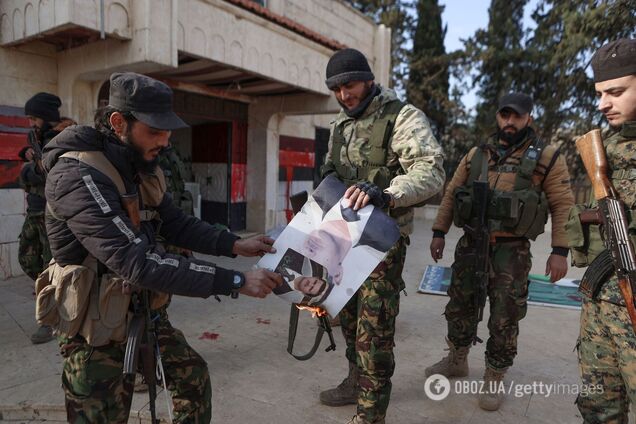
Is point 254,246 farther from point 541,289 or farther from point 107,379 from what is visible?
point 541,289

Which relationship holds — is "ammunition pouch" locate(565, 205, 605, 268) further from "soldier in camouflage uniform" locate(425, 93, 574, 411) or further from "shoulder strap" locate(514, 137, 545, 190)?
"shoulder strap" locate(514, 137, 545, 190)

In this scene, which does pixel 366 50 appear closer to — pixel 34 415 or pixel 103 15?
pixel 103 15

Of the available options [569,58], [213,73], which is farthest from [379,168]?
[569,58]

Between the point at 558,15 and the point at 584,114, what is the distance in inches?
110

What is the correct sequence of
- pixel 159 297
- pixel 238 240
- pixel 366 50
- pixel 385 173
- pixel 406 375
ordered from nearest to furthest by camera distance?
1. pixel 159 297
2. pixel 238 240
3. pixel 385 173
4. pixel 406 375
5. pixel 366 50

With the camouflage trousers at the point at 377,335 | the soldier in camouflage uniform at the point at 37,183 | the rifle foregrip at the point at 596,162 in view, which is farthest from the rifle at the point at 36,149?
the rifle foregrip at the point at 596,162

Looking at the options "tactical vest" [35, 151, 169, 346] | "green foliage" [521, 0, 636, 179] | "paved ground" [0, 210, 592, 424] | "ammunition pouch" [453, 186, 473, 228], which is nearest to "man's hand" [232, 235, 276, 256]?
"tactical vest" [35, 151, 169, 346]

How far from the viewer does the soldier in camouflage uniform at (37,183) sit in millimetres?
3445

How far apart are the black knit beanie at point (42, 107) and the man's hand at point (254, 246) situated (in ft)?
8.13

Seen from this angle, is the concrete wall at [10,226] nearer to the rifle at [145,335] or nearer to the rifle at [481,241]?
the rifle at [145,335]

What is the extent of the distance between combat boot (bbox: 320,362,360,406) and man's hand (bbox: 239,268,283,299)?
1208 millimetres

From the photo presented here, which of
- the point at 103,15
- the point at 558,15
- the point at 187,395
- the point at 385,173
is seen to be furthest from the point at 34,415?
the point at 558,15

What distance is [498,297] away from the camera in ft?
8.71

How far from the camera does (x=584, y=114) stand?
12.3 m
